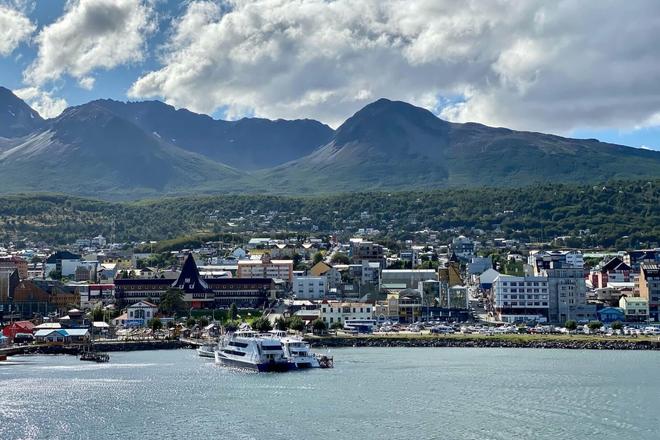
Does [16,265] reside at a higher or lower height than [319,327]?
higher

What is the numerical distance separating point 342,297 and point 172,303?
45.6 feet

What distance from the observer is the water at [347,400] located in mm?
32156

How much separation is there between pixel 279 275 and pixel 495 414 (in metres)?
56.7

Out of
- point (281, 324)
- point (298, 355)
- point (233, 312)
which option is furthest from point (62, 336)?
point (298, 355)

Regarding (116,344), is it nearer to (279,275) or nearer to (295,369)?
(295,369)

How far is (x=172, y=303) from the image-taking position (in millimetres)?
75375

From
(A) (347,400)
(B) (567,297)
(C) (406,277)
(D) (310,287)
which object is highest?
(C) (406,277)

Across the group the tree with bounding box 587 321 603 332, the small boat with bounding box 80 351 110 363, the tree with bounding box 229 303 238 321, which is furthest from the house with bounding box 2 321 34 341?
the tree with bounding box 587 321 603 332

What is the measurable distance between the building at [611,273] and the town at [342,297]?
10cm

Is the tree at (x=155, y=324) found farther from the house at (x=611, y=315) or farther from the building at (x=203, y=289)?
the house at (x=611, y=315)

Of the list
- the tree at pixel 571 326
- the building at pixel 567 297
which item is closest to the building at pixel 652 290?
the building at pixel 567 297

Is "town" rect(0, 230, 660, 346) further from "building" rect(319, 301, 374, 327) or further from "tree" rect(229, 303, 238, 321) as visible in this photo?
"tree" rect(229, 303, 238, 321)

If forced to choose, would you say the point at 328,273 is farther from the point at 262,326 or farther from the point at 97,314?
the point at 262,326

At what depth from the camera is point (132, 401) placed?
37844 millimetres
